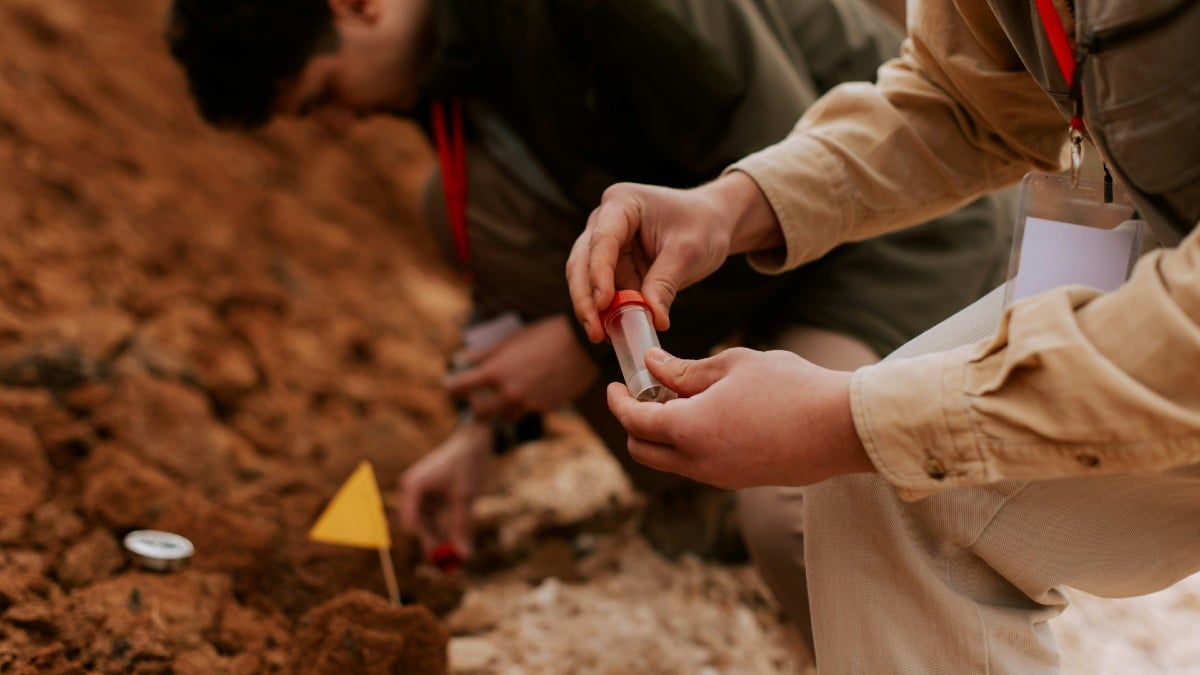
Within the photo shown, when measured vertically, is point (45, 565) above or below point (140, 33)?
below

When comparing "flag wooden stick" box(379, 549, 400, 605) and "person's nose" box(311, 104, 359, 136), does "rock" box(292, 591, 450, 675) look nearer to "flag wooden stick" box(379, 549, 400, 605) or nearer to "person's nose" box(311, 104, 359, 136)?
"flag wooden stick" box(379, 549, 400, 605)

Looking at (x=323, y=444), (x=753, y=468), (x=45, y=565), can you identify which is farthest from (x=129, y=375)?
(x=753, y=468)

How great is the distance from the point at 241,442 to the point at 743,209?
3.23 feet

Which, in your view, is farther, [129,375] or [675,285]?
[129,375]

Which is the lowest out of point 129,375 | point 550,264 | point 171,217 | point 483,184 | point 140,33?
point 550,264

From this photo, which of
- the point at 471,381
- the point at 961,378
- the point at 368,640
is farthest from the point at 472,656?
the point at 961,378

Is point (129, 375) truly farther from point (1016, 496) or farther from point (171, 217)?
point (1016, 496)

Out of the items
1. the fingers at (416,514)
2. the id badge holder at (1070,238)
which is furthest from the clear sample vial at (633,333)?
the fingers at (416,514)

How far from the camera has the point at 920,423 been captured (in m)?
0.60

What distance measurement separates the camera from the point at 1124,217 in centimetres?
78

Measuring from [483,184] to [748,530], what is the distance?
67cm

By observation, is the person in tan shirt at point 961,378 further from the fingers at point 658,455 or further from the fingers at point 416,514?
the fingers at point 416,514

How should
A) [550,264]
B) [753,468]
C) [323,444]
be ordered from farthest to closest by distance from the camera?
[323,444], [550,264], [753,468]

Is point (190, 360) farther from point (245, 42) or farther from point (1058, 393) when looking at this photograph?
point (1058, 393)
